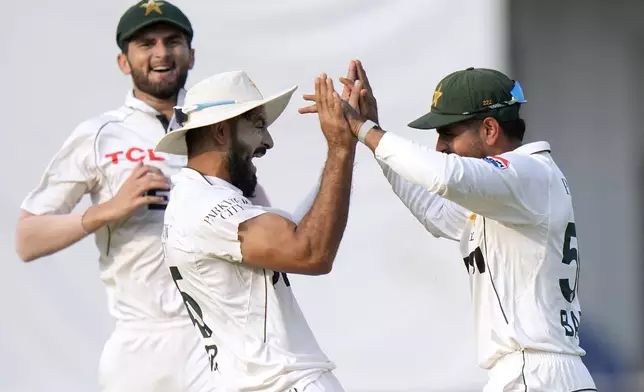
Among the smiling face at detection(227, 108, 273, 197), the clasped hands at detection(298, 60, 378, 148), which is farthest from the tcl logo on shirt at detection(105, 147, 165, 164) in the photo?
the clasped hands at detection(298, 60, 378, 148)

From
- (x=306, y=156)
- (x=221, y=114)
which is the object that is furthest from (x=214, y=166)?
(x=306, y=156)

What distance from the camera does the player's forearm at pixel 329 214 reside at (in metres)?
3.84

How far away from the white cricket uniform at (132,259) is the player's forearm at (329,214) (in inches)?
43.2

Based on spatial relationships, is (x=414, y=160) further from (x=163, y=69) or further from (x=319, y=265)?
(x=163, y=69)

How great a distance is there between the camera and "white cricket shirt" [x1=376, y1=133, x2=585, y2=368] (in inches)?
155

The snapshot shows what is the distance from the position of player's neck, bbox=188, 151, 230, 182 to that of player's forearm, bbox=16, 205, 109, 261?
77 centimetres

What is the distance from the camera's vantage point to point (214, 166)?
4.12 metres

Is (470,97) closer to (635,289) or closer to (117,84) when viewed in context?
(117,84)

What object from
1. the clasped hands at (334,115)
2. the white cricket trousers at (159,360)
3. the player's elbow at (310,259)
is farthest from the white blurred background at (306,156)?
the player's elbow at (310,259)

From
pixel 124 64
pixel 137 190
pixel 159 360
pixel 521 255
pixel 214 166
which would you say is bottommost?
pixel 159 360

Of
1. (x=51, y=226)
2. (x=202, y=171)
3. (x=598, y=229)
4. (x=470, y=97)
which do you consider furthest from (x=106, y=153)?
(x=598, y=229)

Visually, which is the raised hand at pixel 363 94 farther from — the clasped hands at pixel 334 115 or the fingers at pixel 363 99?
the clasped hands at pixel 334 115

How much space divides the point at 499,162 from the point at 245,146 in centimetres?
75

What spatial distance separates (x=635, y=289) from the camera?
6.60 m
